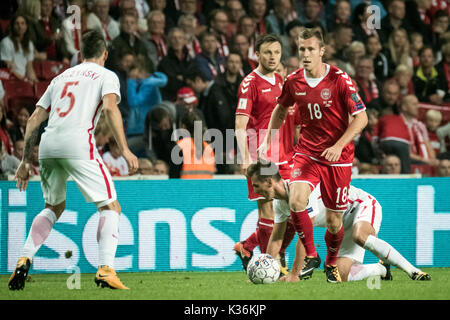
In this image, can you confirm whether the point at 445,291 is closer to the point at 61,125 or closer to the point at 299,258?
the point at 299,258

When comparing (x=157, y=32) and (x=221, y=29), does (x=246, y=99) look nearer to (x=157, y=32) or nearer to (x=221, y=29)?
(x=157, y=32)

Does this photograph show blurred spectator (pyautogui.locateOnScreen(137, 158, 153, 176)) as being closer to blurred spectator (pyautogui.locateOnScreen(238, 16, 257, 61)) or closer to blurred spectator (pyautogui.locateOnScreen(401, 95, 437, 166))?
blurred spectator (pyautogui.locateOnScreen(238, 16, 257, 61))

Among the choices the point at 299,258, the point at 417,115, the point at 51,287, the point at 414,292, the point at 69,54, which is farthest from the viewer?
the point at 417,115

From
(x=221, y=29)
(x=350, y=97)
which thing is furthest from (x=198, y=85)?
(x=350, y=97)

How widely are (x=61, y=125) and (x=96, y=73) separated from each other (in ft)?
1.63

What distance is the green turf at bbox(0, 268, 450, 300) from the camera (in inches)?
207

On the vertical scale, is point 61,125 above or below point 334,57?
below

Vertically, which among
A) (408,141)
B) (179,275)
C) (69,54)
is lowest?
(179,275)

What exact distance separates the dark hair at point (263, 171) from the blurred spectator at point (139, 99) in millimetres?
3260

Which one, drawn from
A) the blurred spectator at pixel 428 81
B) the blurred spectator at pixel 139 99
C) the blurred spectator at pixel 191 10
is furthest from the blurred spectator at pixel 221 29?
the blurred spectator at pixel 428 81

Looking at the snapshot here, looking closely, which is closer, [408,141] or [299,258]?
[299,258]

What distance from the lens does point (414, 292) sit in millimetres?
5480

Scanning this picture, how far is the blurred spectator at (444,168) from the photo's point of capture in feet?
32.2

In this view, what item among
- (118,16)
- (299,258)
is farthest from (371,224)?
(118,16)
